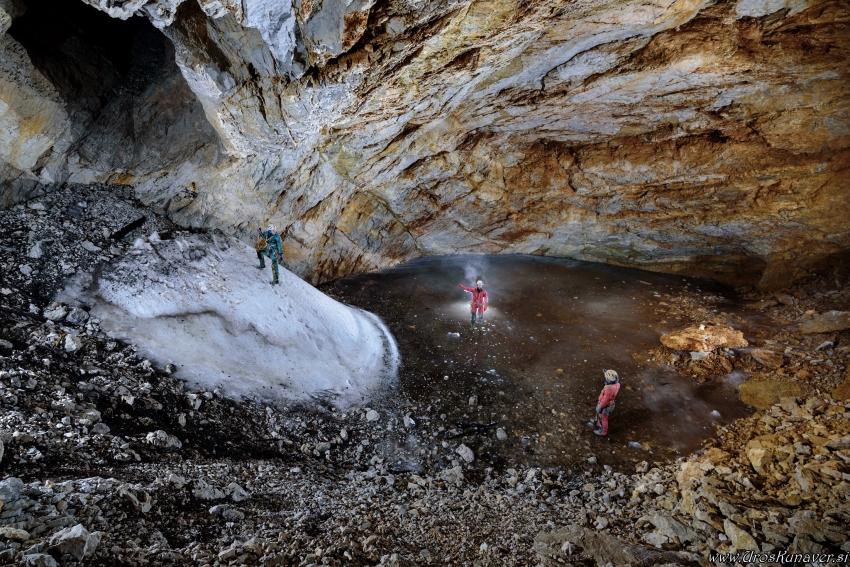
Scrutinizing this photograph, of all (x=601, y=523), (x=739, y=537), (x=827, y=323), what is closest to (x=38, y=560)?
(x=601, y=523)

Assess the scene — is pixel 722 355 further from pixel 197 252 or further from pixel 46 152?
pixel 46 152

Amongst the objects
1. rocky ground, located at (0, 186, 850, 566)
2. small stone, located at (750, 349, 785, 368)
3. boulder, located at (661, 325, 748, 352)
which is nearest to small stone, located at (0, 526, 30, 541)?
rocky ground, located at (0, 186, 850, 566)

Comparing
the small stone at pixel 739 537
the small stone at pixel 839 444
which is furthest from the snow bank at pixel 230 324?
the small stone at pixel 839 444

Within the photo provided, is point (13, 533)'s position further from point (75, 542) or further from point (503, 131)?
point (503, 131)

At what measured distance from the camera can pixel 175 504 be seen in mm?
3398

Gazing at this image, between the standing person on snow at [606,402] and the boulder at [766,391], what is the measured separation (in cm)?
276

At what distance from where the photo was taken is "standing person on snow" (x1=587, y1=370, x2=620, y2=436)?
605 cm

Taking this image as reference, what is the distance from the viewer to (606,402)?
20.2 feet

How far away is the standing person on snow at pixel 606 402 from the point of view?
6.05 meters

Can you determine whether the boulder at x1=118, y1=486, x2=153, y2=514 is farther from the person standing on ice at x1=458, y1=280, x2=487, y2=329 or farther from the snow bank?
the person standing on ice at x1=458, y1=280, x2=487, y2=329

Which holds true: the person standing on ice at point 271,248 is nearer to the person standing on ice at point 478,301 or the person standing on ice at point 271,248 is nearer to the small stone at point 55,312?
the small stone at point 55,312

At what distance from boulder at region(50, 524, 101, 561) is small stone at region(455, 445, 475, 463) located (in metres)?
4.36

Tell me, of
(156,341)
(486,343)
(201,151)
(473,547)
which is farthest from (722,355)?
(201,151)

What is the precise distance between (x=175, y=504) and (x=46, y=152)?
6324 mm
